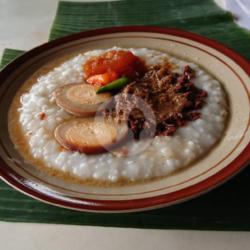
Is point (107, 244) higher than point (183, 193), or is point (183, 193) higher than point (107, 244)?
point (183, 193)

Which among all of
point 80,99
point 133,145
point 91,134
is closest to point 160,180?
point 133,145

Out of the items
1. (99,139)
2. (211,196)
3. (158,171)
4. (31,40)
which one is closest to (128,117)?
(99,139)

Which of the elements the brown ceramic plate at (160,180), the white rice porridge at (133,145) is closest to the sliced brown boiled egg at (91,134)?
the white rice porridge at (133,145)

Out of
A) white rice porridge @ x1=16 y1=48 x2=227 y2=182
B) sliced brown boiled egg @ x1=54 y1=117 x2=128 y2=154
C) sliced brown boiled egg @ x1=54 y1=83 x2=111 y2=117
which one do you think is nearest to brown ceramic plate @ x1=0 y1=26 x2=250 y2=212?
white rice porridge @ x1=16 y1=48 x2=227 y2=182

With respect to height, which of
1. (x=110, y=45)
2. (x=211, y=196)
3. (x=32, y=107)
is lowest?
(x=211, y=196)

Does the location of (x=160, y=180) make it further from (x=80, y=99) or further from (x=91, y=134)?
(x=80, y=99)

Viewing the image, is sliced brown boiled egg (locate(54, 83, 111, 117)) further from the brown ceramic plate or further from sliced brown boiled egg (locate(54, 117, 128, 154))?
the brown ceramic plate

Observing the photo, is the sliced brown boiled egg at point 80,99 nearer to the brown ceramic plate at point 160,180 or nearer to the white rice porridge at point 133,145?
the white rice porridge at point 133,145

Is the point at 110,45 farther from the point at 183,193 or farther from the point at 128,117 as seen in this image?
the point at 183,193
